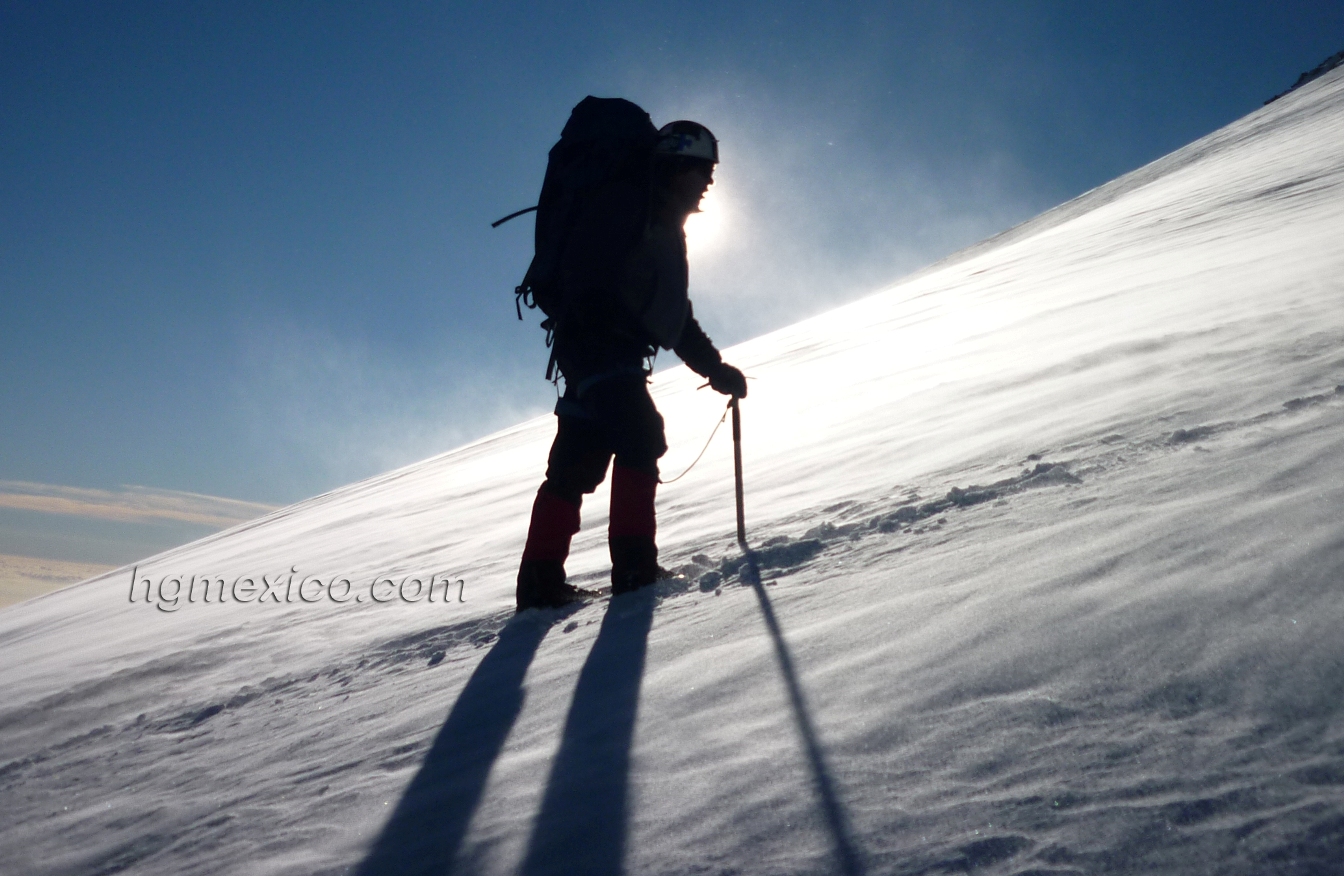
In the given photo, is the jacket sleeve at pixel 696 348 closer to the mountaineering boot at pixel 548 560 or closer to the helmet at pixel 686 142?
the helmet at pixel 686 142

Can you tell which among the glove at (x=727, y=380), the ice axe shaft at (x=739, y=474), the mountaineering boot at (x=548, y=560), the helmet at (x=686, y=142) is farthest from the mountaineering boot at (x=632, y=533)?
the helmet at (x=686, y=142)

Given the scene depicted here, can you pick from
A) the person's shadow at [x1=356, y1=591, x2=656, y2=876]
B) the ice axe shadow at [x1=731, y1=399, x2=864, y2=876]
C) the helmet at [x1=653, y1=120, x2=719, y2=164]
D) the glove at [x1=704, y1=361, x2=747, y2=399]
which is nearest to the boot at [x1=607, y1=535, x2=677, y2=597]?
the person's shadow at [x1=356, y1=591, x2=656, y2=876]

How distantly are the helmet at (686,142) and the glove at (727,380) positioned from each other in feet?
2.19

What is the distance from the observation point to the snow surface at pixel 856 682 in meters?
1.04

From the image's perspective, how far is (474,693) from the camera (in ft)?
6.40

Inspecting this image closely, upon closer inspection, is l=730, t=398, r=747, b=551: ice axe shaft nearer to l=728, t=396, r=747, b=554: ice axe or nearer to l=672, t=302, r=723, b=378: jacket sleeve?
l=728, t=396, r=747, b=554: ice axe

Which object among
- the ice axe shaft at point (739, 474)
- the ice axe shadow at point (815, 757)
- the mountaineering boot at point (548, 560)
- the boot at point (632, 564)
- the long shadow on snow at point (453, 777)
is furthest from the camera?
the ice axe shaft at point (739, 474)

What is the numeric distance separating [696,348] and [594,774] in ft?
5.55

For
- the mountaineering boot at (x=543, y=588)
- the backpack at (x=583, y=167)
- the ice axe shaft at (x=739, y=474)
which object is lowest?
the mountaineering boot at (x=543, y=588)

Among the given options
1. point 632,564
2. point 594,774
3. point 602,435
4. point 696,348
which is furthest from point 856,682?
point 696,348

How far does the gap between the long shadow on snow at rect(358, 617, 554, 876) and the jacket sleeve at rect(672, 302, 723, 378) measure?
1.11m

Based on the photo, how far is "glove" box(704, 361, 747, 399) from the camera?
110 inches

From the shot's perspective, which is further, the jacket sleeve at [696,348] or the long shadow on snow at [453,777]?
the jacket sleeve at [696,348]

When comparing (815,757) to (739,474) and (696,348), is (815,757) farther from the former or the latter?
(696,348)
